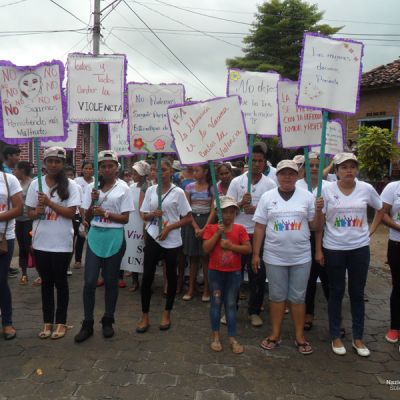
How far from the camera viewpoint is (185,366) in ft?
11.6

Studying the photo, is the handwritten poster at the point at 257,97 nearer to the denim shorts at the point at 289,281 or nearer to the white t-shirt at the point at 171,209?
the white t-shirt at the point at 171,209

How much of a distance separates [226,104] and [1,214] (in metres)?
2.53

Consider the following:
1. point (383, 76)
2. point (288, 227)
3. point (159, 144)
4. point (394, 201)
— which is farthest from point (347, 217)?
point (383, 76)

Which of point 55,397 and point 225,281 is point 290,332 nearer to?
point 225,281

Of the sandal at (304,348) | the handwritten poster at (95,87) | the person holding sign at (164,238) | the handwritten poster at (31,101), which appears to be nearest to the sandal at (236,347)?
the sandal at (304,348)

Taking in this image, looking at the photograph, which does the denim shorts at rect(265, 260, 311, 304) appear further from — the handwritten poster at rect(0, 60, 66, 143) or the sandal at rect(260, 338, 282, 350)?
the handwritten poster at rect(0, 60, 66, 143)

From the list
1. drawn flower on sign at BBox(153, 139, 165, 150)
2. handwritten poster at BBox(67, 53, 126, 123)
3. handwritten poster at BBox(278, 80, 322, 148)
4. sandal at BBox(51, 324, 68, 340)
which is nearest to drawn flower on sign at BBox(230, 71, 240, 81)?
handwritten poster at BBox(278, 80, 322, 148)

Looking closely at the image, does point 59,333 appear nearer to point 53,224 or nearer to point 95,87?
point 53,224

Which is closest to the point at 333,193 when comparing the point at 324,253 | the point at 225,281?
the point at 324,253

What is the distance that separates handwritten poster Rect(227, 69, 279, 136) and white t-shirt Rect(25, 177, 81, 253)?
2437mm

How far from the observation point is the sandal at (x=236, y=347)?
382cm

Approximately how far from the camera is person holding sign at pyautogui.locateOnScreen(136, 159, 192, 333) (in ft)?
14.0

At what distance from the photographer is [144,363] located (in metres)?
3.59

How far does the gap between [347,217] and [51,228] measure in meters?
2.94
